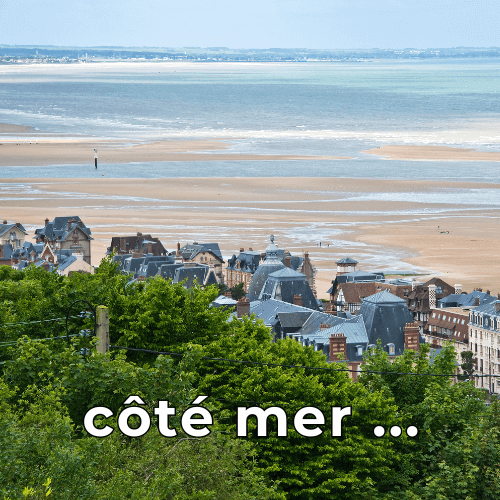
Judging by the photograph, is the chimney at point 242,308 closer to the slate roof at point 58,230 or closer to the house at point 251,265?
the house at point 251,265

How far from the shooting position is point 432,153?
18538 cm

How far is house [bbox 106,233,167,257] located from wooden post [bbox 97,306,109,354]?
7169 centimetres

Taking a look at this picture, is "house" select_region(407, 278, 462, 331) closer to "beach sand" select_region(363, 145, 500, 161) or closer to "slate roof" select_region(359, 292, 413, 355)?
"slate roof" select_region(359, 292, 413, 355)

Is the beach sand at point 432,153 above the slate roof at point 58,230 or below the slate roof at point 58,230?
above

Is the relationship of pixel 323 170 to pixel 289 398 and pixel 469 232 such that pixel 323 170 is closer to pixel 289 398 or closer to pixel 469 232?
pixel 469 232

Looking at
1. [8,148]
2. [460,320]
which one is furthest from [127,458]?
[8,148]

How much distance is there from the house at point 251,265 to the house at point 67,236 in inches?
544

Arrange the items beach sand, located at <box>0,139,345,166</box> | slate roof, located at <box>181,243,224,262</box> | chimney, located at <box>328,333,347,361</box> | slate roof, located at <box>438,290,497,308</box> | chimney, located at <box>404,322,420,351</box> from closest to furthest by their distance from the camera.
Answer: chimney, located at <box>328,333,347,361</box>
chimney, located at <box>404,322,420,351</box>
slate roof, located at <box>438,290,497,308</box>
slate roof, located at <box>181,243,224,262</box>
beach sand, located at <box>0,139,345,166</box>

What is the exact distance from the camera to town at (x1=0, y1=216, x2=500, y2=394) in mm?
60812

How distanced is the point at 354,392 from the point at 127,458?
12484mm

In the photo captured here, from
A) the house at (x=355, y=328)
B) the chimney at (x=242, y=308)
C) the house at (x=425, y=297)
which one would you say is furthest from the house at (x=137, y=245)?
the house at (x=355, y=328)

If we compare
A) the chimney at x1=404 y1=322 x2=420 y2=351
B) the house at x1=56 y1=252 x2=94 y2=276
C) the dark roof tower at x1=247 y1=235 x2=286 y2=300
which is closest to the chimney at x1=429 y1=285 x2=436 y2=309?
the dark roof tower at x1=247 y1=235 x2=286 y2=300

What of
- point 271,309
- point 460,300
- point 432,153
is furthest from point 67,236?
point 432,153

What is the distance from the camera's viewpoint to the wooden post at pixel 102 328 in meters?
23.5
